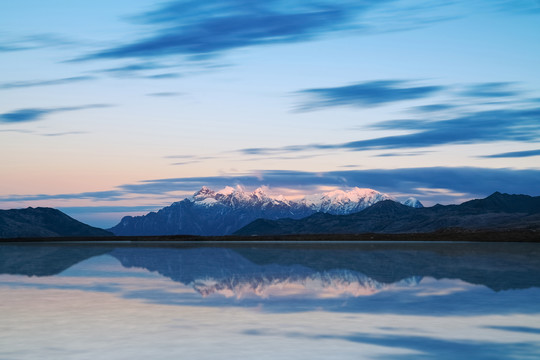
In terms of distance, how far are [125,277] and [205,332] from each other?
23841 mm

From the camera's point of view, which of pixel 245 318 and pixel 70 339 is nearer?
pixel 70 339

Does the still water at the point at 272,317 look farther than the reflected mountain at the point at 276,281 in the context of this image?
No

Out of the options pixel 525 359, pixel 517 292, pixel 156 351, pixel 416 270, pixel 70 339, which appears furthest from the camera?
pixel 416 270

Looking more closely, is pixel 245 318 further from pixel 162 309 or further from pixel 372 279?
pixel 372 279

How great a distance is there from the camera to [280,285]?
3744 centimetres

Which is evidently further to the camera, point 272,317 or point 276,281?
point 276,281

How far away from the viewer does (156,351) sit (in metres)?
19.4

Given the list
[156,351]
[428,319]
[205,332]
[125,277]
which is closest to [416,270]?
[125,277]

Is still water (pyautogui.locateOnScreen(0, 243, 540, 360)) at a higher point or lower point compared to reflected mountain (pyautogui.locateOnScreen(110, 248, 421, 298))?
lower

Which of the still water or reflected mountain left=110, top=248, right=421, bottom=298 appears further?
reflected mountain left=110, top=248, right=421, bottom=298

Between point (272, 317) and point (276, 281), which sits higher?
point (276, 281)

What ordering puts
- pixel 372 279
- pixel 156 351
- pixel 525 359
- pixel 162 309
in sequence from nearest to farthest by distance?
pixel 525 359 < pixel 156 351 < pixel 162 309 < pixel 372 279

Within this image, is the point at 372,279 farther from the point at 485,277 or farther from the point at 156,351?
the point at 156,351

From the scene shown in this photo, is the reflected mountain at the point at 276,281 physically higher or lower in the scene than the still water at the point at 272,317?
higher
